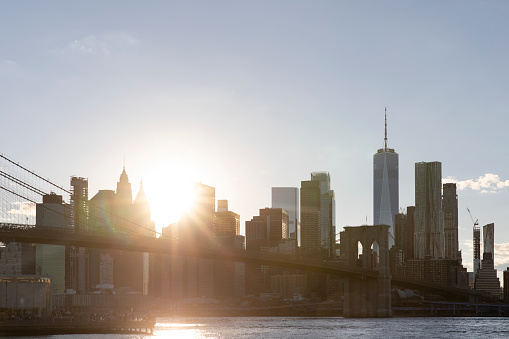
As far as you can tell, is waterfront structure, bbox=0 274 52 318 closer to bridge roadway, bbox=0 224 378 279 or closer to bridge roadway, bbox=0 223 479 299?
bridge roadway, bbox=0 223 479 299

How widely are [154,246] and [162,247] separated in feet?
3.20

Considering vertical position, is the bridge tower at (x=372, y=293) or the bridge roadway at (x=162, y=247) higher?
the bridge roadway at (x=162, y=247)

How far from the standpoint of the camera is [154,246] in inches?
3361

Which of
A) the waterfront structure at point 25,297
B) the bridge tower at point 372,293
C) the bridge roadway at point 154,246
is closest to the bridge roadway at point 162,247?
the bridge roadway at point 154,246

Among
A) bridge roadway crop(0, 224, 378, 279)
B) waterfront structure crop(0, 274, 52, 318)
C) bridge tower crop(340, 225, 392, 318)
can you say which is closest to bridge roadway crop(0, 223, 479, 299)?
bridge roadway crop(0, 224, 378, 279)

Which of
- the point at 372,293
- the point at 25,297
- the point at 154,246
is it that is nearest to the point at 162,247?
the point at 154,246

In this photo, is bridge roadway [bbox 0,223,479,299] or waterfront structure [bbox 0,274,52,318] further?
waterfront structure [bbox 0,274,52,318]

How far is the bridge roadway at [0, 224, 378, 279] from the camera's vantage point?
2820 inches

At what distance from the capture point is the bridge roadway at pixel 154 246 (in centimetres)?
7162

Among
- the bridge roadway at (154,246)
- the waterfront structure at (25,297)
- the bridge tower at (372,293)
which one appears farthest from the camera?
the bridge tower at (372,293)

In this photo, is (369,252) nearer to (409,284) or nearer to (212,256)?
(409,284)

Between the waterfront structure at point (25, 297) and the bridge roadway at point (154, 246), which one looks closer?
the bridge roadway at point (154, 246)

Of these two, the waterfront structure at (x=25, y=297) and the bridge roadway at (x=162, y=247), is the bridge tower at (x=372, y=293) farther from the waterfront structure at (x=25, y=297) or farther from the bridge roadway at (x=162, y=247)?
the waterfront structure at (x=25, y=297)

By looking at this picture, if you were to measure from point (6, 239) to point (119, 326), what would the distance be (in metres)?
16.9
